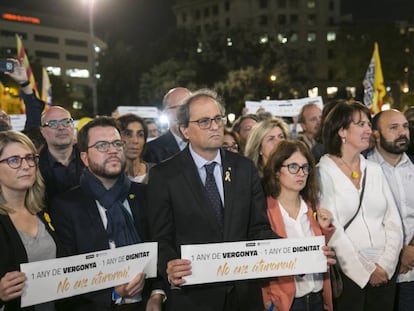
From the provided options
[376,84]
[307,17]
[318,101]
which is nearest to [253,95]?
[376,84]

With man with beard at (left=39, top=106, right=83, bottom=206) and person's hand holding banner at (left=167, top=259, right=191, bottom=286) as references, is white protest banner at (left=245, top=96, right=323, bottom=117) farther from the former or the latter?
person's hand holding banner at (left=167, top=259, right=191, bottom=286)

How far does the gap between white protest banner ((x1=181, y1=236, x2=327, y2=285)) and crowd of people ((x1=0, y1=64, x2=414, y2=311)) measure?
8 cm

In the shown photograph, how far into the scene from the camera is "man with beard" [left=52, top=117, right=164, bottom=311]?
3.56m

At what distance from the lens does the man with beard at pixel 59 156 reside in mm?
5094

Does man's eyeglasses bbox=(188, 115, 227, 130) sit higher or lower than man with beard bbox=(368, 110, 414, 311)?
higher

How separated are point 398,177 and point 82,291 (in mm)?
3192

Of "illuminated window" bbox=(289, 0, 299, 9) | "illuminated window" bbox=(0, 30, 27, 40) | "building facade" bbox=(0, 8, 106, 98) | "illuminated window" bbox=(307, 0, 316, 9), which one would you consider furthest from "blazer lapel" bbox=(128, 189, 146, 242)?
"illuminated window" bbox=(0, 30, 27, 40)

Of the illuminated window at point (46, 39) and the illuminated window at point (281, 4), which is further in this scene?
the illuminated window at point (46, 39)

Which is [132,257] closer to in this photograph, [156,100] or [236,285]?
[236,285]

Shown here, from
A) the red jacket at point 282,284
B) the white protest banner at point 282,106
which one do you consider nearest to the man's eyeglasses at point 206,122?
the red jacket at point 282,284

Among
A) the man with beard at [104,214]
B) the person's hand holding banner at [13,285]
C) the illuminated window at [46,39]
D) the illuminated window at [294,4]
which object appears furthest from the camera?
the illuminated window at [46,39]

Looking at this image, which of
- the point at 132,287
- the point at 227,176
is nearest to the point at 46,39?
the point at 227,176

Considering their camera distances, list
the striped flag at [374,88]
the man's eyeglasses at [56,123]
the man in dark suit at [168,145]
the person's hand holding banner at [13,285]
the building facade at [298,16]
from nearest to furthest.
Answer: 1. the person's hand holding banner at [13,285]
2. the man's eyeglasses at [56,123]
3. the man in dark suit at [168,145]
4. the striped flag at [374,88]
5. the building facade at [298,16]

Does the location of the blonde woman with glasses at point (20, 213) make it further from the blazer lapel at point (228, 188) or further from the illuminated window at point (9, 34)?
the illuminated window at point (9, 34)
